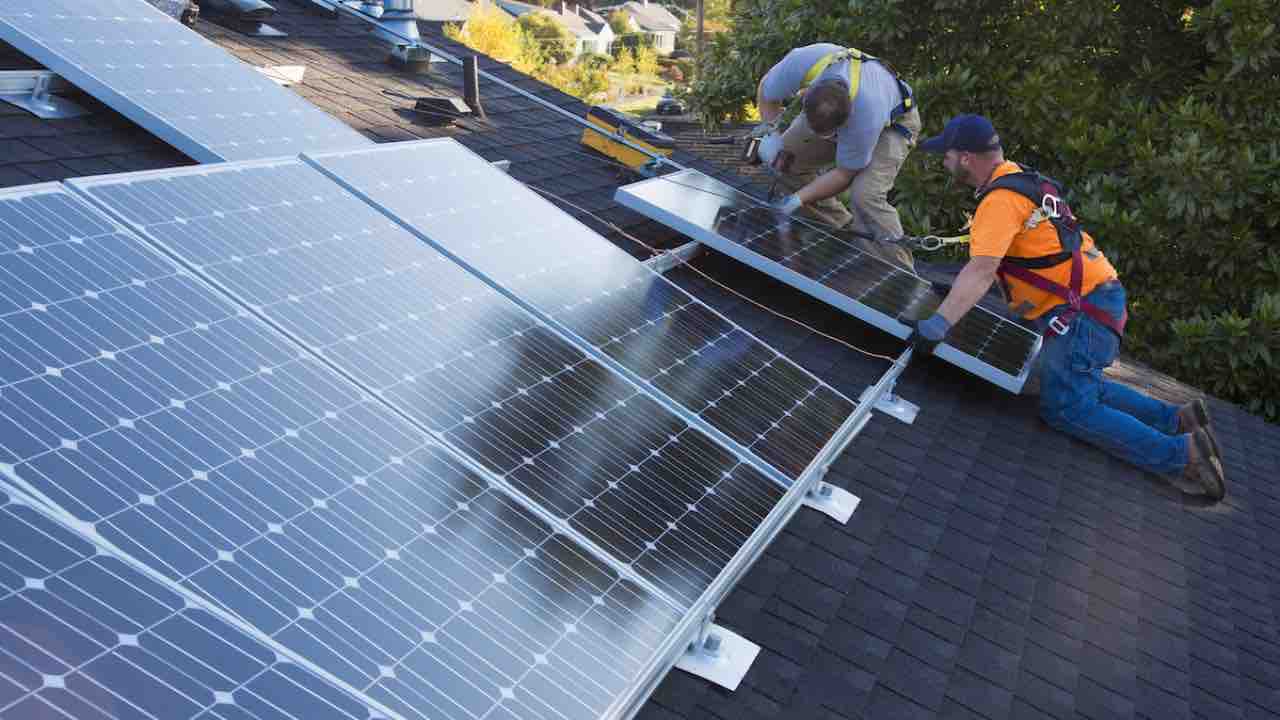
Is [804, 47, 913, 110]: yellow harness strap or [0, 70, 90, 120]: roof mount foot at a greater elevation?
[804, 47, 913, 110]: yellow harness strap

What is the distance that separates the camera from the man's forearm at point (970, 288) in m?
7.07

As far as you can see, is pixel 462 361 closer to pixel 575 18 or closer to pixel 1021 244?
pixel 1021 244

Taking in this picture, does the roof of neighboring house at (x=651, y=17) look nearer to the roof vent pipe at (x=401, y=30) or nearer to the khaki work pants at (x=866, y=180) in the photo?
the roof vent pipe at (x=401, y=30)

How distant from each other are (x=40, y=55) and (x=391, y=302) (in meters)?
3.79

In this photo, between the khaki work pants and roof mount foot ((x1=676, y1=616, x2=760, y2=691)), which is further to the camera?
the khaki work pants

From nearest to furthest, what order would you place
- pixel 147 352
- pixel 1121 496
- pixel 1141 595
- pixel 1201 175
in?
pixel 147 352
pixel 1141 595
pixel 1121 496
pixel 1201 175

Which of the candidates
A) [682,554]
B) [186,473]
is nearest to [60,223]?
[186,473]

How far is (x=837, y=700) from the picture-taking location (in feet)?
13.8

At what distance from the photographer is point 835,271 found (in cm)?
790

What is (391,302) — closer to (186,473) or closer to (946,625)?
(186,473)

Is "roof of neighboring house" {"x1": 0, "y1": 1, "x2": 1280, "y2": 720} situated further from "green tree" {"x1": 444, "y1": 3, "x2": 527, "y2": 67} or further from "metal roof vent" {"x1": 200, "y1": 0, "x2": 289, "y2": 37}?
"green tree" {"x1": 444, "y1": 3, "x2": 527, "y2": 67}

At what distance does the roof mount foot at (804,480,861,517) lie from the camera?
5.46m

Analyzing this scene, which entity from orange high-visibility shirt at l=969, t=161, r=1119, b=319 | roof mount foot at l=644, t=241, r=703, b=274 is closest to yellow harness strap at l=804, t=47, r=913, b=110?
orange high-visibility shirt at l=969, t=161, r=1119, b=319

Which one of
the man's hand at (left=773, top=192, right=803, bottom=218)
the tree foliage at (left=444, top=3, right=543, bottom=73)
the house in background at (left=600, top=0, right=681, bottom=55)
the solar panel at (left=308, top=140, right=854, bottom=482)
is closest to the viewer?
the solar panel at (left=308, top=140, right=854, bottom=482)
